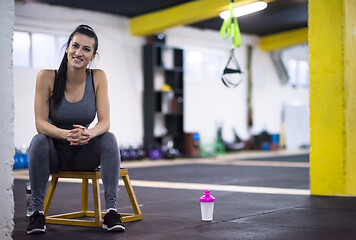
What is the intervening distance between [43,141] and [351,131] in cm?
264

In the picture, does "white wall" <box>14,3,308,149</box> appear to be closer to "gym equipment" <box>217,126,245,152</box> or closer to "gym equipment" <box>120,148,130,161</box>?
"gym equipment" <box>217,126,245,152</box>

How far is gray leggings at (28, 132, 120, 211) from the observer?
2.67m

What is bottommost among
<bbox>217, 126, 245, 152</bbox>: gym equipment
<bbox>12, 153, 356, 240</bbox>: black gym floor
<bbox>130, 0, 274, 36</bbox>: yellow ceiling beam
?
<bbox>12, 153, 356, 240</bbox>: black gym floor

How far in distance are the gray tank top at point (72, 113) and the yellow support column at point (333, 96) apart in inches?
86.9

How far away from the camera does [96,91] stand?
9.55ft

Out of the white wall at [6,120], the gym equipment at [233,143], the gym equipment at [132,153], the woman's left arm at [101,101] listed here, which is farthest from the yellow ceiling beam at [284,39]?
the white wall at [6,120]

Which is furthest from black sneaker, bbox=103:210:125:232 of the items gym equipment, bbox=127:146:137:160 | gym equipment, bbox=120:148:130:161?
gym equipment, bbox=127:146:137:160

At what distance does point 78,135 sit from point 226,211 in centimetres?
132

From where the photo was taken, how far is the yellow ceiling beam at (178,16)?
8125 mm

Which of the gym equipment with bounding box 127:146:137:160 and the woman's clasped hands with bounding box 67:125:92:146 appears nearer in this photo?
the woman's clasped hands with bounding box 67:125:92:146

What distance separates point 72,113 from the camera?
111 inches

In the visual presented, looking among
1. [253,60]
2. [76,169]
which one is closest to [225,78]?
[76,169]

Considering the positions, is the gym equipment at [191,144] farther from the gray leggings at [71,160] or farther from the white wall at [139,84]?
the gray leggings at [71,160]

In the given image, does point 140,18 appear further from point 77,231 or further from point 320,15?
point 77,231
